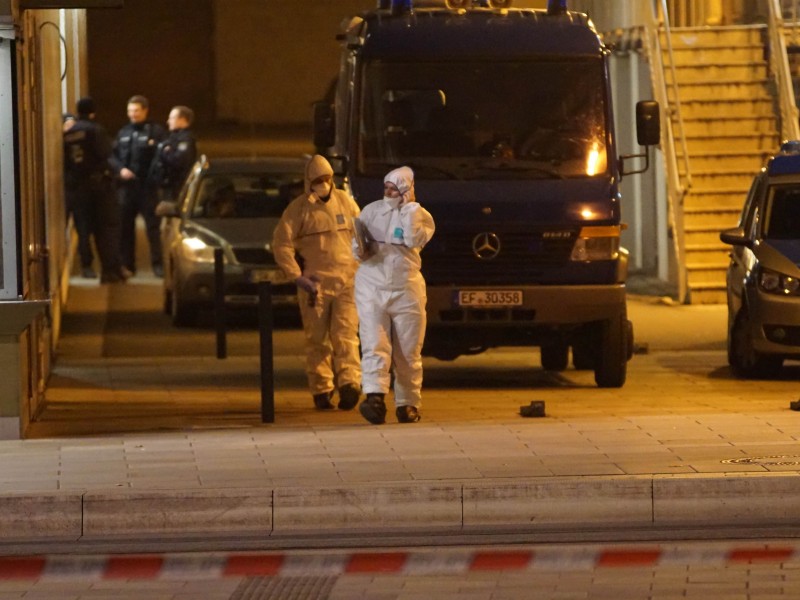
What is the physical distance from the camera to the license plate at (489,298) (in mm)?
13773

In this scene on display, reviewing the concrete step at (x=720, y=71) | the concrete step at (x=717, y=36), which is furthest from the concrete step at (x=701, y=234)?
the concrete step at (x=717, y=36)

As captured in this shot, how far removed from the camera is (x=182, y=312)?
18.8m

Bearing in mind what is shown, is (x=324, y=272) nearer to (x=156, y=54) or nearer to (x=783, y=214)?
(x=783, y=214)

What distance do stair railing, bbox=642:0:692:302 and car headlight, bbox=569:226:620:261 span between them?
662cm

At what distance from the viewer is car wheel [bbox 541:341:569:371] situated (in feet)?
51.6

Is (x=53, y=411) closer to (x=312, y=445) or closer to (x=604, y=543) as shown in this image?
(x=312, y=445)

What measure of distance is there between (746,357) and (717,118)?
769 centimetres

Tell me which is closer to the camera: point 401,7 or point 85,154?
point 401,7

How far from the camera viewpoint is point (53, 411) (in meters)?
13.1

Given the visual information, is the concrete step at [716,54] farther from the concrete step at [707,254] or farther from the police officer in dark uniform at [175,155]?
the police officer in dark uniform at [175,155]

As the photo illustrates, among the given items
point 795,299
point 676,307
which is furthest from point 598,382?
point 676,307

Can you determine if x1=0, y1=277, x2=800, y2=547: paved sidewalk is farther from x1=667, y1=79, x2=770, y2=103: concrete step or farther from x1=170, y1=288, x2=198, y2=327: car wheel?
x1=667, y1=79, x2=770, y2=103: concrete step

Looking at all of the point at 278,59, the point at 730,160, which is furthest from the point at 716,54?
the point at 278,59

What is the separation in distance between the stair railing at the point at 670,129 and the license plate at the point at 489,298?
6921mm
